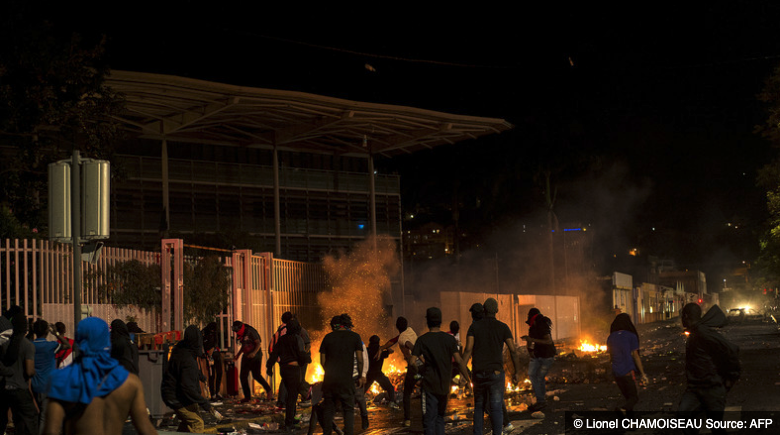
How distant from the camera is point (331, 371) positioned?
1009 cm

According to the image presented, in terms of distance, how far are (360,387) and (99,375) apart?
676 centimetres

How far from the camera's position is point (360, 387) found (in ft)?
36.8

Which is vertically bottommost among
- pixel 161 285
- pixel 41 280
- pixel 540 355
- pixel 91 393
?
pixel 540 355

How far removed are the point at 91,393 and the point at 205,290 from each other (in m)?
13.1

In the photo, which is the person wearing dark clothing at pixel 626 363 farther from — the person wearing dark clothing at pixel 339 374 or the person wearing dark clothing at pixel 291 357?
the person wearing dark clothing at pixel 291 357

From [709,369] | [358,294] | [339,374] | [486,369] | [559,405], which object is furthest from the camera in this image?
[358,294]

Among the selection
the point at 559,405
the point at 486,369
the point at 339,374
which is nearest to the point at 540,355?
the point at 559,405

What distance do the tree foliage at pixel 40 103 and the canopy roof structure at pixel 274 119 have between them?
845cm

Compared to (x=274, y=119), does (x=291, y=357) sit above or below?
below

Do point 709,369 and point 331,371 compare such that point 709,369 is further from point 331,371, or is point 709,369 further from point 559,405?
point 559,405

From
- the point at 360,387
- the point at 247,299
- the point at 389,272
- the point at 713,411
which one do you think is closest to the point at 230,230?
the point at 389,272

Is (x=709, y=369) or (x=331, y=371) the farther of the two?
(x=331, y=371)

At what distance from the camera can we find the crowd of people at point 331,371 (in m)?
4.73

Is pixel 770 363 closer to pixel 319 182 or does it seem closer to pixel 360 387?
pixel 360 387
